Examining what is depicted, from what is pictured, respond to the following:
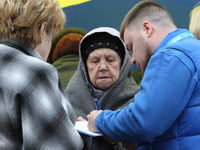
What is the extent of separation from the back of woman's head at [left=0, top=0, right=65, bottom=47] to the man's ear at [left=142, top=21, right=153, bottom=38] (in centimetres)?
50

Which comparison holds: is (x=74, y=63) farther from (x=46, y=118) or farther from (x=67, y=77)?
(x=46, y=118)

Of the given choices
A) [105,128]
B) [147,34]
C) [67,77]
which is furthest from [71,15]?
[105,128]

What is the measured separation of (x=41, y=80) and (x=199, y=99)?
0.66 m

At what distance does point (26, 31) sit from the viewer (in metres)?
1.30

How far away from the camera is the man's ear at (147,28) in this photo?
149cm

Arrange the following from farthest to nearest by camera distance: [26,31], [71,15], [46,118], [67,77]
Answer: [71,15] < [67,77] < [26,31] < [46,118]

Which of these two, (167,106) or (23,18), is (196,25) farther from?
(23,18)

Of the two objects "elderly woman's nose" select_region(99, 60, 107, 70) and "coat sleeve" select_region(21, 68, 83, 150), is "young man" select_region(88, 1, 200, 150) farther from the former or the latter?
"elderly woman's nose" select_region(99, 60, 107, 70)

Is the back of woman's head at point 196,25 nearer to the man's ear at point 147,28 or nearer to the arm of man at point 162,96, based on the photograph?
the man's ear at point 147,28

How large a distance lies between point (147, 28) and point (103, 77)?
0.76m

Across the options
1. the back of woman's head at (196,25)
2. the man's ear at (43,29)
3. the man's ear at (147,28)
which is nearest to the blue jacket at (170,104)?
the man's ear at (147,28)

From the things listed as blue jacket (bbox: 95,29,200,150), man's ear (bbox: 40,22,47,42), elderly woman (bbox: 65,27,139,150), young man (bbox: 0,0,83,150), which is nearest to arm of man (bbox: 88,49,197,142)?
blue jacket (bbox: 95,29,200,150)

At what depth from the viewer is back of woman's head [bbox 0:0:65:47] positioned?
1.27 metres

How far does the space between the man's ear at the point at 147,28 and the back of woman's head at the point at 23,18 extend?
500 mm
